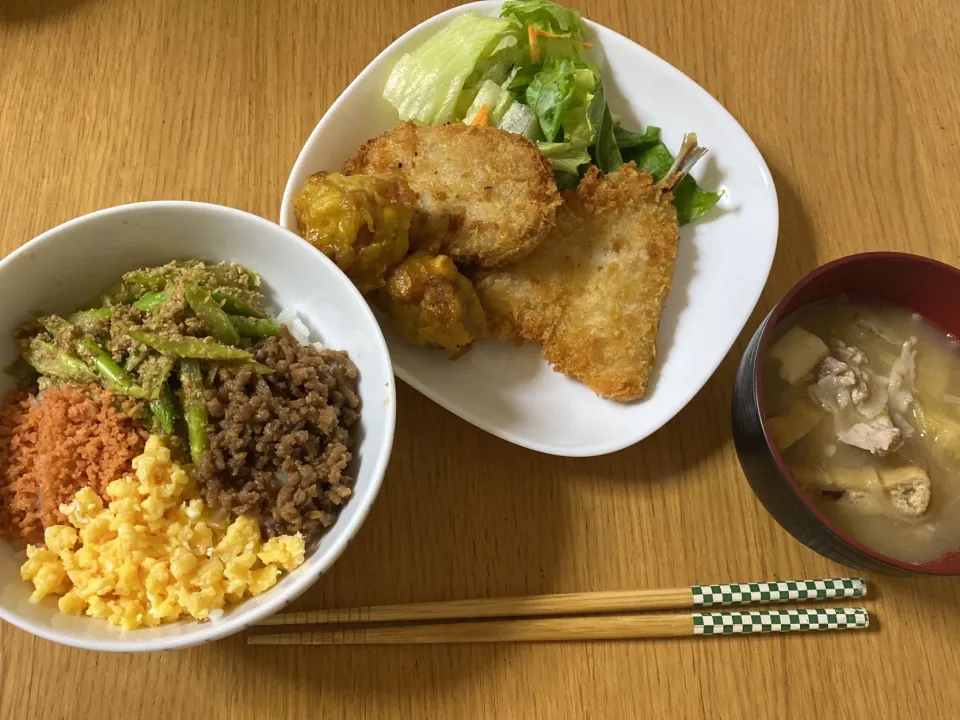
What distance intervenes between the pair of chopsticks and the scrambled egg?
0.85 feet

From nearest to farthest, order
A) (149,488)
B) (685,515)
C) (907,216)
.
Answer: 1. (149,488)
2. (685,515)
3. (907,216)

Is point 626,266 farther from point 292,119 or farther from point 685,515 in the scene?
point 292,119

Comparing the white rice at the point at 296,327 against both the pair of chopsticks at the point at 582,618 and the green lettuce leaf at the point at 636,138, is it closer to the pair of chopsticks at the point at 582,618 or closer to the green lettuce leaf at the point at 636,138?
the pair of chopsticks at the point at 582,618

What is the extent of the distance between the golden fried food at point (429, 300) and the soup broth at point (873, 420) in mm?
674

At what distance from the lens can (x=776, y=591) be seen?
153 centimetres

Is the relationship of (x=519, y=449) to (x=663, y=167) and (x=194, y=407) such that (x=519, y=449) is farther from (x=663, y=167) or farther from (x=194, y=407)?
(x=663, y=167)

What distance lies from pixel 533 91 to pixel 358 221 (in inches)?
28.4

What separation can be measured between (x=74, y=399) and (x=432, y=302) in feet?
2.33

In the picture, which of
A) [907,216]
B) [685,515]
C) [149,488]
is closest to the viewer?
[149,488]

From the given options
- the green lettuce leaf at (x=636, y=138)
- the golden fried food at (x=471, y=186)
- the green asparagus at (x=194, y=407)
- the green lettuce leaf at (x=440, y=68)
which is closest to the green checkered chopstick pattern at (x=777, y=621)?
the golden fried food at (x=471, y=186)

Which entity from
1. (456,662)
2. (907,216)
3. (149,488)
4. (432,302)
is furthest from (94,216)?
(907,216)

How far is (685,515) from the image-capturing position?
63.0 inches

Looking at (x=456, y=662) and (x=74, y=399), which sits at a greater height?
(x=74, y=399)

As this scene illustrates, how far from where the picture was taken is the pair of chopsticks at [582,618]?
1452 mm
